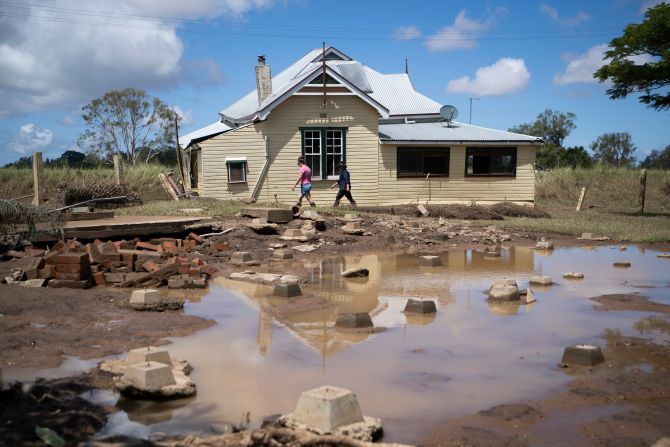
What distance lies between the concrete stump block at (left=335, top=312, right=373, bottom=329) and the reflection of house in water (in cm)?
12

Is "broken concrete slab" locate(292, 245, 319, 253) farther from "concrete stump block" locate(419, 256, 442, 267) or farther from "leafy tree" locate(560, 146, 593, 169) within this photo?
"leafy tree" locate(560, 146, 593, 169)

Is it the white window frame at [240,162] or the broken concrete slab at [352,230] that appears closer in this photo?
the broken concrete slab at [352,230]

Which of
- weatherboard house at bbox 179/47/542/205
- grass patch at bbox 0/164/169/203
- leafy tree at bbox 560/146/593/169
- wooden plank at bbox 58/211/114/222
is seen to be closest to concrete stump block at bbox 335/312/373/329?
wooden plank at bbox 58/211/114/222

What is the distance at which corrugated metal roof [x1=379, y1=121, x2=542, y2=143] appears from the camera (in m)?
24.9

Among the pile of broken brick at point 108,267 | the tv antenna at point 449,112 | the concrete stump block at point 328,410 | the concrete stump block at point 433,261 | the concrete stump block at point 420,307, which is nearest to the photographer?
the concrete stump block at point 328,410

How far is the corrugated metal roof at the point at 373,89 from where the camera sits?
26719 millimetres

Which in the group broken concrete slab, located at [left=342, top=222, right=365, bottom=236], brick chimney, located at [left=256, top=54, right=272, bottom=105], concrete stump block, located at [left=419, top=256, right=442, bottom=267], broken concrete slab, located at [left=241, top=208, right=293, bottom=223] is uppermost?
brick chimney, located at [left=256, top=54, right=272, bottom=105]

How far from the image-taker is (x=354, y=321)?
7.17 metres

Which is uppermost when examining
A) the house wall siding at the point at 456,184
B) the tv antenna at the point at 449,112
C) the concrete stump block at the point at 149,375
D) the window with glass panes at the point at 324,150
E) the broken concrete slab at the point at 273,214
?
the tv antenna at the point at 449,112

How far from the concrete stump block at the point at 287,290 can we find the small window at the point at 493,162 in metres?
18.3

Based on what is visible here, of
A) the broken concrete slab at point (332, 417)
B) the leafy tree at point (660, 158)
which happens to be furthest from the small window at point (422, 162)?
the leafy tree at point (660, 158)

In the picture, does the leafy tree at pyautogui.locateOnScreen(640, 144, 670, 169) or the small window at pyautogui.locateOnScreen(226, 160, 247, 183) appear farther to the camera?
the leafy tree at pyautogui.locateOnScreen(640, 144, 670, 169)

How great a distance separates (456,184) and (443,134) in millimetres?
2137

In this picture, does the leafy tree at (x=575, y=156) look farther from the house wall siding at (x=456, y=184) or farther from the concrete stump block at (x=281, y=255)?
the concrete stump block at (x=281, y=255)
